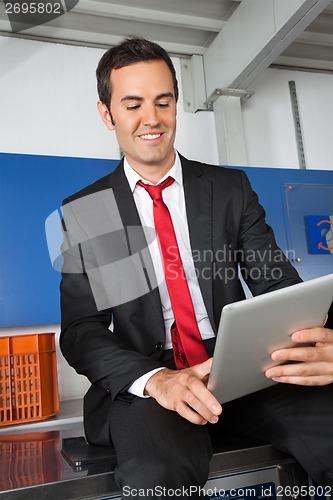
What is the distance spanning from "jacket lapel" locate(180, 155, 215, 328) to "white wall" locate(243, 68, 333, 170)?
192cm

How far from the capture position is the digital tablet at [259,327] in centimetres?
89

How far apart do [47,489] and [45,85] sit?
252 centimetres

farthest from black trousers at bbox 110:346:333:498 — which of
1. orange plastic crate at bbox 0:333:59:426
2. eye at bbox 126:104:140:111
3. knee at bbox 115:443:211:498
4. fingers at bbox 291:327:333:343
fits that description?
orange plastic crate at bbox 0:333:59:426

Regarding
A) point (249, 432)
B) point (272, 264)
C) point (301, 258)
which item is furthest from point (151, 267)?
point (301, 258)

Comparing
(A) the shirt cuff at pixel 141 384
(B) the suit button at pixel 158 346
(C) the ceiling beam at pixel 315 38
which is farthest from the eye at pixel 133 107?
(C) the ceiling beam at pixel 315 38

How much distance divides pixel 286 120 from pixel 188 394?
2979mm

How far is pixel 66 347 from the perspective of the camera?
1.35 metres

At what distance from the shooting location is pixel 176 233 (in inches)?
61.4

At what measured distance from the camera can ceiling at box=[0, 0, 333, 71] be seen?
2.95 metres

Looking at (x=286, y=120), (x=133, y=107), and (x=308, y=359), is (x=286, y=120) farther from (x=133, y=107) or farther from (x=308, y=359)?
(x=308, y=359)

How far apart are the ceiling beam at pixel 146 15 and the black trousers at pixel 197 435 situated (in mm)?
2424

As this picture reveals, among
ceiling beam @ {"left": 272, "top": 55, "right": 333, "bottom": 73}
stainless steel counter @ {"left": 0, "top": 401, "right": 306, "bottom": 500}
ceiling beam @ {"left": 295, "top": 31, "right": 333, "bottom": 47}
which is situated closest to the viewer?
stainless steel counter @ {"left": 0, "top": 401, "right": 306, "bottom": 500}

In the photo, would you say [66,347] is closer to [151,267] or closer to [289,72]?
[151,267]

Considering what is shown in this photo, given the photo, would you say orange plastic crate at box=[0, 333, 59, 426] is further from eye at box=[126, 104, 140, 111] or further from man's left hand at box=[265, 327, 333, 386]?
man's left hand at box=[265, 327, 333, 386]
